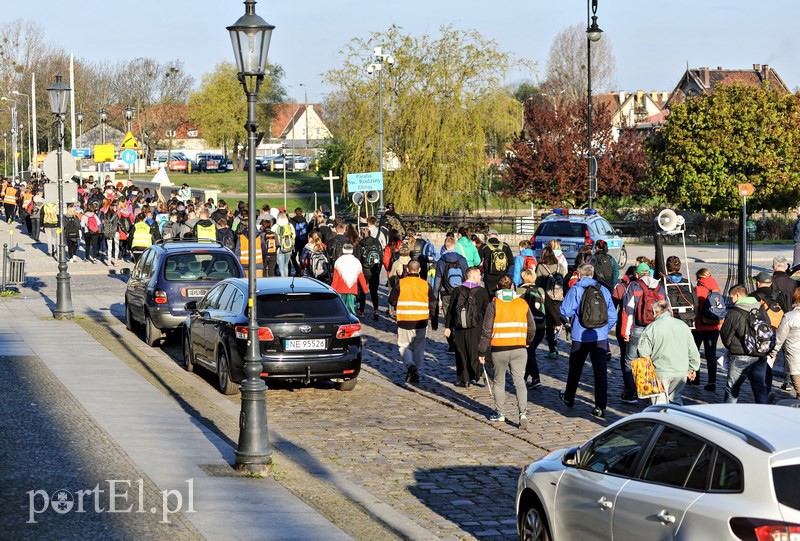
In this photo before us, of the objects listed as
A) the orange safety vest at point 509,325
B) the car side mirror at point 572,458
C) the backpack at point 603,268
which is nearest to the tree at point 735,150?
the backpack at point 603,268

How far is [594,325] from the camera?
14055mm

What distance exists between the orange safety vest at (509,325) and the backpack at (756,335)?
2504 millimetres

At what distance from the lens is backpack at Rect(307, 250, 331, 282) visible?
2359 centimetres

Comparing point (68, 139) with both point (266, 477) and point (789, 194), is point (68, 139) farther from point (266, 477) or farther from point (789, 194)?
point (266, 477)

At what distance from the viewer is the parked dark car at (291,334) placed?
15.0 meters

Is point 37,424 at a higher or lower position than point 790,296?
lower

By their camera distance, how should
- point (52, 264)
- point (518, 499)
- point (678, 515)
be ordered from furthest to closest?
point (52, 264) < point (518, 499) < point (678, 515)

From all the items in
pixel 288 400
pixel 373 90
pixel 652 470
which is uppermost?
pixel 373 90

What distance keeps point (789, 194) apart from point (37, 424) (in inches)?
1611

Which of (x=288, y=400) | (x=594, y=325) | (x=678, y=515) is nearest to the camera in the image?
(x=678, y=515)

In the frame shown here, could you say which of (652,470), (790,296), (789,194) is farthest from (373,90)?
(652,470)

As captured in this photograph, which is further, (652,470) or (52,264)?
(52,264)

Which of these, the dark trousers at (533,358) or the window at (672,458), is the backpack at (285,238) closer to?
the dark trousers at (533,358)

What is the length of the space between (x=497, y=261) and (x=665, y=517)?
13390mm
